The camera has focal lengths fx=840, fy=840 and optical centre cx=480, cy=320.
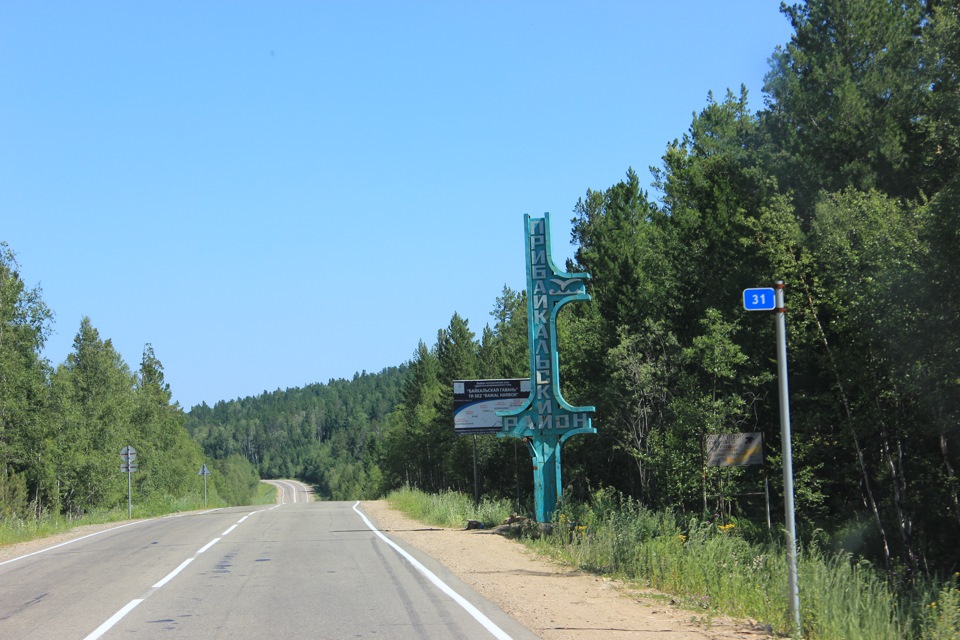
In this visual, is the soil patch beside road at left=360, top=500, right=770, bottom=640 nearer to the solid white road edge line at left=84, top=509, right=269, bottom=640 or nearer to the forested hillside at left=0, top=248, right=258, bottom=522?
the solid white road edge line at left=84, top=509, right=269, bottom=640

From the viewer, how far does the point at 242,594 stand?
12.1 m

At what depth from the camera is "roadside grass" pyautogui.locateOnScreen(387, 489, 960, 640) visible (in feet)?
28.8

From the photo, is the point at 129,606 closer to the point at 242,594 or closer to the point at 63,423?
the point at 242,594

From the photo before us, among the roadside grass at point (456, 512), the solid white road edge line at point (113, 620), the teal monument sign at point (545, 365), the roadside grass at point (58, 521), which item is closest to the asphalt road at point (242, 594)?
the solid white road edge line at point (113, 620)

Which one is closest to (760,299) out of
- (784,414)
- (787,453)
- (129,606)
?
(784,414)

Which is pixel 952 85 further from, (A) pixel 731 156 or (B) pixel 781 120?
(A) pixel 731 156

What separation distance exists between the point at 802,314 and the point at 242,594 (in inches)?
618

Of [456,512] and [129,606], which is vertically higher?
[129,606]

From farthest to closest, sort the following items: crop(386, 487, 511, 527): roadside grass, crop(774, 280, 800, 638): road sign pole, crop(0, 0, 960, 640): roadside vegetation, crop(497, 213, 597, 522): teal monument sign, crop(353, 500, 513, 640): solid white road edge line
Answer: crop(386, 487, 511, 527): roadside grass → crop(497, 213, 597, 522): teal monument sign → crop(0, 0, 960, 640): roadside vegetation → crop(353, 500, 513, 640): solid white road edge line → crop(774, 280, 800, 638): road sign pole

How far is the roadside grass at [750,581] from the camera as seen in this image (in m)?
8.78

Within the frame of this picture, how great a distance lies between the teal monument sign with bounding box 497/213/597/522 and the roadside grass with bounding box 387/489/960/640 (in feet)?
17.3

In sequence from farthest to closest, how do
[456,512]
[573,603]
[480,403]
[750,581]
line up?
[480,403] → [456,512] → [750,581] → [573,603]

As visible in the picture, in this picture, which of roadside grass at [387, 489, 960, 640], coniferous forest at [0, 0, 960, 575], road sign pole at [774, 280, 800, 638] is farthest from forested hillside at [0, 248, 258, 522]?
road sign pole at [774, 280, 800, 638]

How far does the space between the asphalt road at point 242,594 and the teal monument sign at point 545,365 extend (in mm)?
6082
